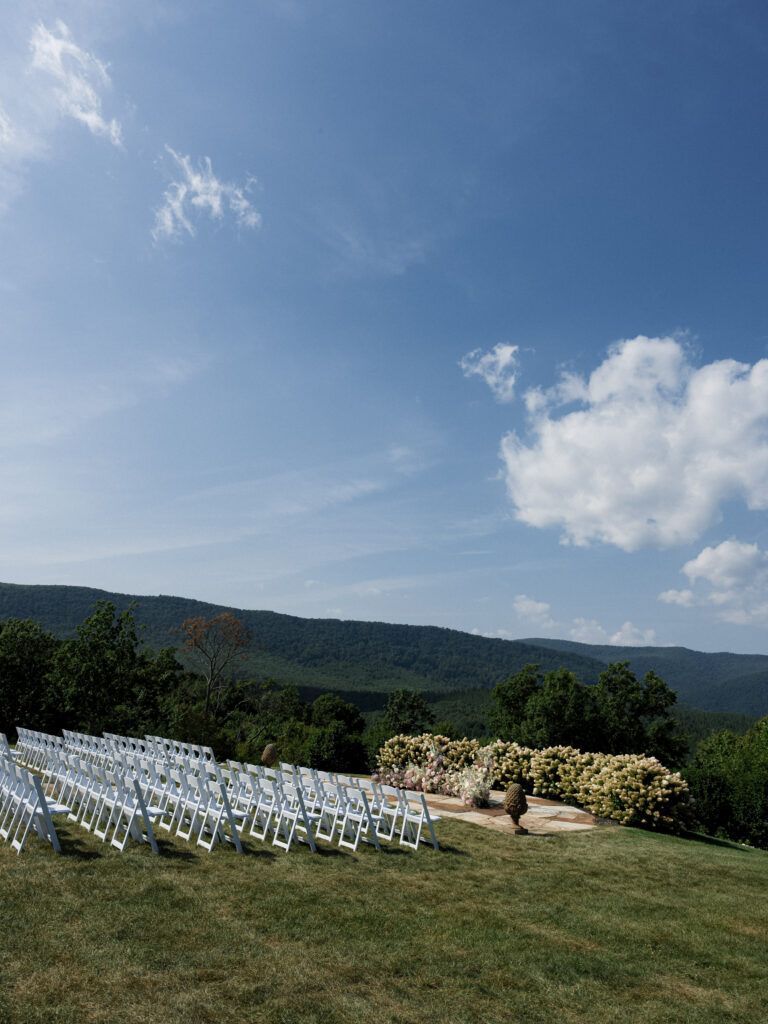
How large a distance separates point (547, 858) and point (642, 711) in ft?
91.4

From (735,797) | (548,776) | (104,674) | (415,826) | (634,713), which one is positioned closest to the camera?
(415,826)

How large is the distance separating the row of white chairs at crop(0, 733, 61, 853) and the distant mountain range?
73251 mm

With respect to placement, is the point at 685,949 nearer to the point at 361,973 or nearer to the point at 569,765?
the point at 361,973

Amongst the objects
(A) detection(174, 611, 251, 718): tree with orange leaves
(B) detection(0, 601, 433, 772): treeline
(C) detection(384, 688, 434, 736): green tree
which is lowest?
(C) detection(384, 688, 434, 736): green tree

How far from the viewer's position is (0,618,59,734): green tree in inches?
931

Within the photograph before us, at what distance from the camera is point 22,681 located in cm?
2416

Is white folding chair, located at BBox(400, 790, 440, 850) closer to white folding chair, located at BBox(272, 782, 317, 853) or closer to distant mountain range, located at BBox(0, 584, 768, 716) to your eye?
white folding chair, located at BBox(272, 782, 317, 853)

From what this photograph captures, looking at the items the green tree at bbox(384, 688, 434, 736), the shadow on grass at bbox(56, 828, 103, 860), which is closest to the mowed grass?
the shadow on grass at bbox(56, 828, 103, 860)

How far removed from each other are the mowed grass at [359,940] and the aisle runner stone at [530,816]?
2488mm

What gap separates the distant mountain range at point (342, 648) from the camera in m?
98.2

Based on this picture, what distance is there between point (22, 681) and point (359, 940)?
23952 mm

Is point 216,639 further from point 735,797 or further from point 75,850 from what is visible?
point 75,850

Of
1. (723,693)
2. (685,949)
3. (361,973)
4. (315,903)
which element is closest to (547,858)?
(685,949)

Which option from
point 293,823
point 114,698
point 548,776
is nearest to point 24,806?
point 293,823
